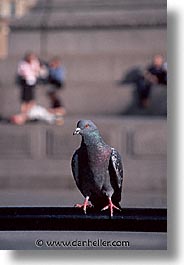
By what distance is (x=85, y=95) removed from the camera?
9.90 metres

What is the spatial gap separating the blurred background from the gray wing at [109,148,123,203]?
3.14m

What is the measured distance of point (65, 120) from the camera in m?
8.71

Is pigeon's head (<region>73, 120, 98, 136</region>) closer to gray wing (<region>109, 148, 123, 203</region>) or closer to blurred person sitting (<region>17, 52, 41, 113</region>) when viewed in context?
gray wing (<region>109, 148, 123, 203</region>)

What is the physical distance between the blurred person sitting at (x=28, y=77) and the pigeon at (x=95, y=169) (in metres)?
6.10

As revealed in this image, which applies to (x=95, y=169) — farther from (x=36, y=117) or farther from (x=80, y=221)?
(x=36, y=117)

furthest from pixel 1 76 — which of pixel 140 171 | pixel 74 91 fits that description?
pixel 140 171

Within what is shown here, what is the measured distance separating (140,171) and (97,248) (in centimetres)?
326

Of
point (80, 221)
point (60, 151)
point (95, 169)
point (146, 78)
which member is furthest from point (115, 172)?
point (146, 78)

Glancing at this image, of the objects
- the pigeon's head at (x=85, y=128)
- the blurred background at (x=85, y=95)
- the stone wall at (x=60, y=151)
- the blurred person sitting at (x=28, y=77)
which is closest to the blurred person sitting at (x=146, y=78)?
the blurred background at (x=85, y=95)

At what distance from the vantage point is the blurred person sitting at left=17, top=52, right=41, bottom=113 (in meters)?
9.46

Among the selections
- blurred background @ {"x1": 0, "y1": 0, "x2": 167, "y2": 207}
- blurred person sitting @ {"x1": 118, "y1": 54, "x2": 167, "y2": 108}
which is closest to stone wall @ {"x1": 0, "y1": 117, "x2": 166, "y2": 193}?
blurred background @ {"x1": 0, "y1": 0, "x2": 167, "y2": 207}

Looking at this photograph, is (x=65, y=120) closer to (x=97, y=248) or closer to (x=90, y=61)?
(x=90, y=61)

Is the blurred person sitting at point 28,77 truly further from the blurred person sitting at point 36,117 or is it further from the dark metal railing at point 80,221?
the dark metal railing at point 80,221

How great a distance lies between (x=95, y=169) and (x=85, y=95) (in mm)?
6696
